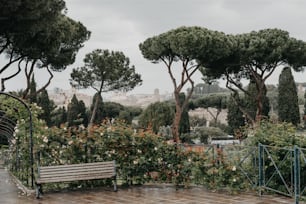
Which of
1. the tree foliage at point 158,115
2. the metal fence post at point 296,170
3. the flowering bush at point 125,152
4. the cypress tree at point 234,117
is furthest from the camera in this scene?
the cypress tree at point 234,117

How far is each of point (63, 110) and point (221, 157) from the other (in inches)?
1046

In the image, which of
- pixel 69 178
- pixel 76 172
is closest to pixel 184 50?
pixel 76 172

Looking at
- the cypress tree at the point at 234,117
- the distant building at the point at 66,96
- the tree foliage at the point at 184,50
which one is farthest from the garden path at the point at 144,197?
the cypress tree at the point at 234,117

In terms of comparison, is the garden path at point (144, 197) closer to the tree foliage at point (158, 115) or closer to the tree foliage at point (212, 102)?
the tree foliage at point (158, 115)

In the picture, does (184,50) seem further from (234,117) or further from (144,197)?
(144,197)

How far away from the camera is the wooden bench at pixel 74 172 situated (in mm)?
7535

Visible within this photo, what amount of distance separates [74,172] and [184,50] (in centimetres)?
1348

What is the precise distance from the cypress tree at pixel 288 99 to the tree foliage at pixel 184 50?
5.89m

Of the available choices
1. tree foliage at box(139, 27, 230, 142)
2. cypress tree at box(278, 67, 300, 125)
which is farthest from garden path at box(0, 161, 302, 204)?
cypress tree at box(278, 67, 300, 125)

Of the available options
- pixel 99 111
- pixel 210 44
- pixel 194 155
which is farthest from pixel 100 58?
pixel 194 155

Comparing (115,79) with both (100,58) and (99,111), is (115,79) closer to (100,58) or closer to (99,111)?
(100,58)

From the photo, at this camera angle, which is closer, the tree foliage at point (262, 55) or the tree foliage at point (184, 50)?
the tree foliage at point (184, 50)

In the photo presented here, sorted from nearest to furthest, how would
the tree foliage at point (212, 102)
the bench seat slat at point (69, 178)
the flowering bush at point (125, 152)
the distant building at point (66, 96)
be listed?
the bench seat slat at point (69, 178)
the flowering bush at point (125, 152)
the distant building at point (66, 96)
the tree foliage at point (212, 102)

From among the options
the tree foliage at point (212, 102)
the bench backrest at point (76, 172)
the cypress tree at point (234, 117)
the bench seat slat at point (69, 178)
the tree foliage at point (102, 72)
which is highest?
the tree foliage at point (102, 72)
